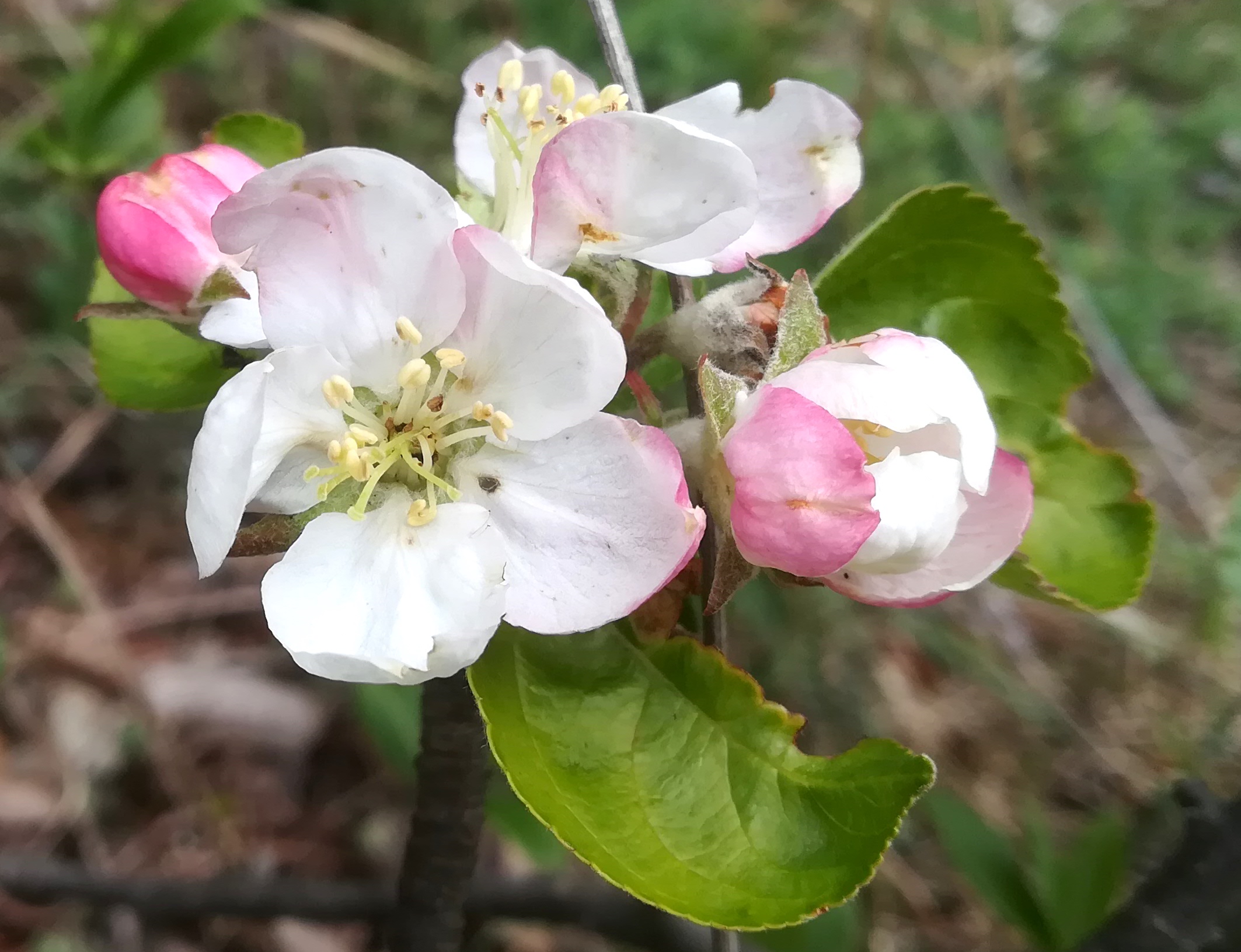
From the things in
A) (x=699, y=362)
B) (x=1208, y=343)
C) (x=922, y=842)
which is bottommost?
(x=922, y=842)

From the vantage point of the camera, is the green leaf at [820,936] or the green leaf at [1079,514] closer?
the green leaf at [1079,514]

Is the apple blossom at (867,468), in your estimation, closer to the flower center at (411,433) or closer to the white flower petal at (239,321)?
the flower center at (411,433)

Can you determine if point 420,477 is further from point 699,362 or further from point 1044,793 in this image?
point 1044,793

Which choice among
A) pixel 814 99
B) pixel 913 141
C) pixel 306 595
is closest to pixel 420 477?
pixel 306 595

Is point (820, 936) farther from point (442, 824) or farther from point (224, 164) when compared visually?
point (224, 164)

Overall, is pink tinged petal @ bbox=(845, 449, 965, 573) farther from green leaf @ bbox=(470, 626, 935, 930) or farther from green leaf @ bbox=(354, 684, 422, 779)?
green leaf @ bbox=(354, 684, 422, 779)

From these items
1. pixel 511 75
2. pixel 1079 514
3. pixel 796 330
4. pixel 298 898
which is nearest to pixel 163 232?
pixel 511 75

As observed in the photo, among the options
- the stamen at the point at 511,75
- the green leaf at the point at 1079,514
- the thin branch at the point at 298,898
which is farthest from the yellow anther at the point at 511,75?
the thin branch at the point at 298,898
